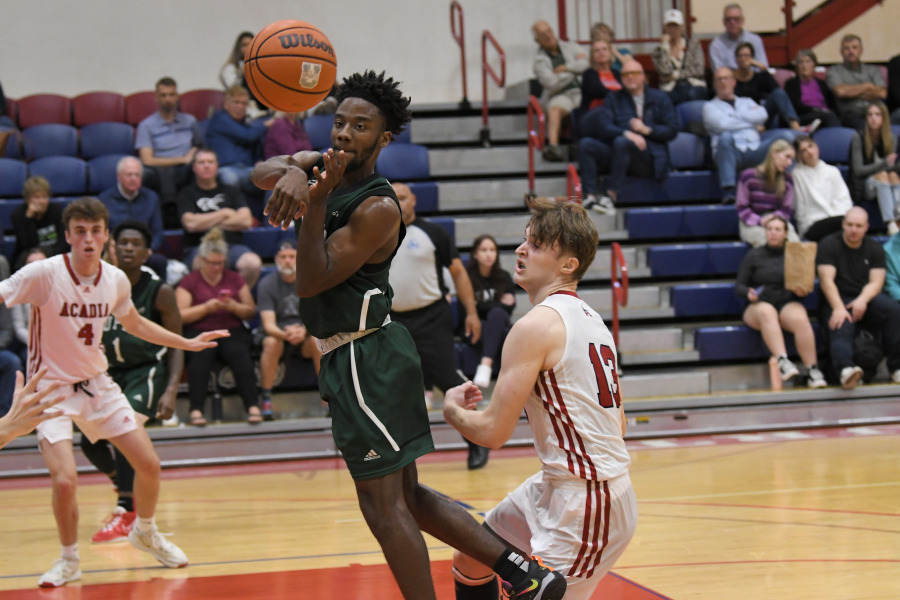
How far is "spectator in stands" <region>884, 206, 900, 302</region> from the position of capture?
30.3ft

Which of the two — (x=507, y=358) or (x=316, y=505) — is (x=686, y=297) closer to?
(x=316, y=505)

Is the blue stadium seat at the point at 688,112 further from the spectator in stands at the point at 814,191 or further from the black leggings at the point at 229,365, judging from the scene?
the black leggings at the point at 229,365

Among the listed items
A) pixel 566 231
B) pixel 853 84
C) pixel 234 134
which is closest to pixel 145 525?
pixel 566 231

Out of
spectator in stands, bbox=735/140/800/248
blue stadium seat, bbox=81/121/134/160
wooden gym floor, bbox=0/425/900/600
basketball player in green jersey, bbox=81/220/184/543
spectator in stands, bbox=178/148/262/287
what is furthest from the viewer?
blue stadium seat, bbox=81/121/134/160

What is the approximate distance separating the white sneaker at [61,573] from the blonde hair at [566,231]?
9.51 ft

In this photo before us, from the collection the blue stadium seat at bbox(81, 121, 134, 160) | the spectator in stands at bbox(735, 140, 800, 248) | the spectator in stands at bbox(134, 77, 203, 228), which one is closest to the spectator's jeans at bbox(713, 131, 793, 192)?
the spectator in stands at bbox(735, 140, 800, 248)

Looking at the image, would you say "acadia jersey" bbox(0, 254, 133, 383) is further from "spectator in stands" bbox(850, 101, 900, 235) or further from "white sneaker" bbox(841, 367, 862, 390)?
"spectator in stands" bbox(850, 101, 900, 235)

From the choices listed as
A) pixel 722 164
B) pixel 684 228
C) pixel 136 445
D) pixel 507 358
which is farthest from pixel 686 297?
pixel 507 358

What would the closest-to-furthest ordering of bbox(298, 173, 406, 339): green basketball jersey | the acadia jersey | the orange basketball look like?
bbox(298, 173, 406, 339): green basketball jersey → the orange basketball → the acadia jersey

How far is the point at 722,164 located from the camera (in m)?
10.5

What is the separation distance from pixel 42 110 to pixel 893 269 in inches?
349

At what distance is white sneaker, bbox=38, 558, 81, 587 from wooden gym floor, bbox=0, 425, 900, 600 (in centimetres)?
6

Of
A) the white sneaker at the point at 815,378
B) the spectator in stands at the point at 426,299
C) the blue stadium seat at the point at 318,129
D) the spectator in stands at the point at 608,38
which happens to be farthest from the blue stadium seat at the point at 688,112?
the spectator in stands at the point at 426,299

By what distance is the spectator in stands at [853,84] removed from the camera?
37.4 ft
